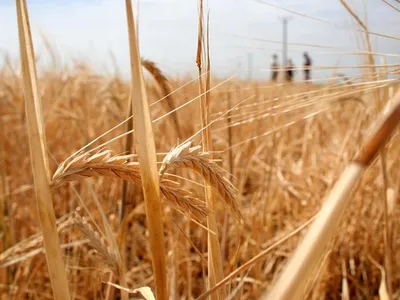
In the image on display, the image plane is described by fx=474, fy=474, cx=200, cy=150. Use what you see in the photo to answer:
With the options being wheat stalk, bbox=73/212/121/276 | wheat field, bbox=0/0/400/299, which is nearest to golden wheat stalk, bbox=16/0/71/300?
wheat field, bbox=0/0/400/299

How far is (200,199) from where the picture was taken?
0.43 metres

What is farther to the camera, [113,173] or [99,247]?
[99,247]

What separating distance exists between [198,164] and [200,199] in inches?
1.9

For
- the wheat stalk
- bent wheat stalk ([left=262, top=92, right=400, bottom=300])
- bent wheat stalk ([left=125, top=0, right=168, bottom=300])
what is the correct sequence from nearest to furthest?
bent wheat stalk ([left=262, top=92, right=400, bottom=300]), bent wheat stalk ([left=125, top=0, right=168, bottom=300]), the wheat stalk

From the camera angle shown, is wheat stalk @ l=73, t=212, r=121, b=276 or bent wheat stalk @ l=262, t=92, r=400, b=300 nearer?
bent wheat stalk @ l=262, t=92, r=400, b=300

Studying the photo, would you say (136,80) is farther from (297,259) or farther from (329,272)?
(329,272)

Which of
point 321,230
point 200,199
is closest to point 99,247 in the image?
point 200,199

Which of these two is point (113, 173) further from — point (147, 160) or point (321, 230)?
point (321, 230)

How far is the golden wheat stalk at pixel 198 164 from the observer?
1.26ft

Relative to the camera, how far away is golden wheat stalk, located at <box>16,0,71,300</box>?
0.36 meters

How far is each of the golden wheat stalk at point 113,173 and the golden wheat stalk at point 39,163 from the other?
12 millimetres

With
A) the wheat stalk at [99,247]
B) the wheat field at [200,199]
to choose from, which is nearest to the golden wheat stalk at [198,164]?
the wheat field at [200,199]

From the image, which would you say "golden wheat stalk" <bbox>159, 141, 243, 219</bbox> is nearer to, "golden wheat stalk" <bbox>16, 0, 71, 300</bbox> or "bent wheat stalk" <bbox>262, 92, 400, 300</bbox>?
"golden wheat stalk" <bbox>16, 0, 71, 300</bbox>

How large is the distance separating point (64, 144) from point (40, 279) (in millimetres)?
Result: 1064
